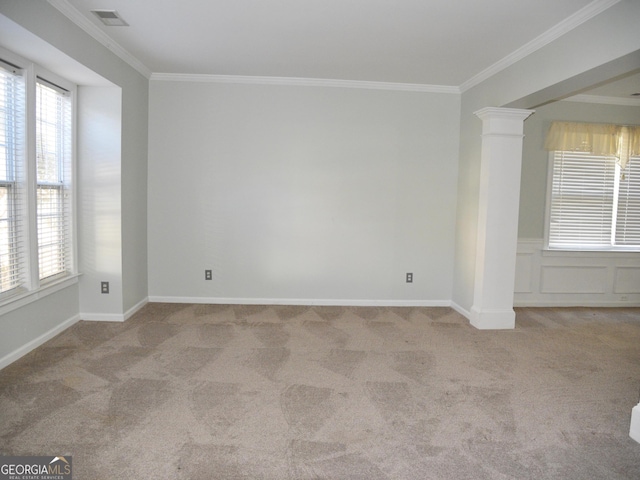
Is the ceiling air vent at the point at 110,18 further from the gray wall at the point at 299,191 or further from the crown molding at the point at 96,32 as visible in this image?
the gray wall at the point at 299,191

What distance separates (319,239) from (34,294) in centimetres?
280

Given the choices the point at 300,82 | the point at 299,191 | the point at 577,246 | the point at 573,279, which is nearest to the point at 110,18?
the point at 300,82

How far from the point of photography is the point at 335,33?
3477mm

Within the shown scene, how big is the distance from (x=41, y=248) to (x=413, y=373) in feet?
10.5

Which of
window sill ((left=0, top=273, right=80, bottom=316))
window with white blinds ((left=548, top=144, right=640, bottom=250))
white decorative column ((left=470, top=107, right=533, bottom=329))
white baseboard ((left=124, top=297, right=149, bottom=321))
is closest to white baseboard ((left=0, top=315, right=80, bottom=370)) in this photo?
window sill ((left=0, top=273, right=80, bottom=316))

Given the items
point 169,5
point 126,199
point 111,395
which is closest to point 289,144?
point 126,199

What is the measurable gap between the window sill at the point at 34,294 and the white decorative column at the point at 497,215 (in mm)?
3926

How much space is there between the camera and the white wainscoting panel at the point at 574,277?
529 centimetres

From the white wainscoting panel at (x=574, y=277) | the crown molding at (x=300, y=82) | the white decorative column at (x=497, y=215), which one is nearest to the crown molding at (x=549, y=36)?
the white decorative column at (x=497, y=215)

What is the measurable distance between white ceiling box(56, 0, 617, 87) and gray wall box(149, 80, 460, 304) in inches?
15.8

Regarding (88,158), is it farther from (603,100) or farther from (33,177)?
(603,100)

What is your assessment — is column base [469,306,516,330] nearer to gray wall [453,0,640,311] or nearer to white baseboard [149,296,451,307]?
gray wall [453,0,640,311]

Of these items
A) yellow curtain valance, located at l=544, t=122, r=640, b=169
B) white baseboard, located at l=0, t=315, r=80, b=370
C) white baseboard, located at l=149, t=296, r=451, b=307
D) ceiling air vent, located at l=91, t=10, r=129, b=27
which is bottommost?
white baseboard, located at l=0, t=315, r=80, b=370

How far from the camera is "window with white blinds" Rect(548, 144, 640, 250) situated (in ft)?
17.3
